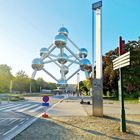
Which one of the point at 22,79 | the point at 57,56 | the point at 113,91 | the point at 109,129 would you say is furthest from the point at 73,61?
the point at 109,129

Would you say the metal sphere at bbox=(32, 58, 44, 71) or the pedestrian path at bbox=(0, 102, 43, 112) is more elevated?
the metal sphere at bbox=(32, 58, 44, 71)

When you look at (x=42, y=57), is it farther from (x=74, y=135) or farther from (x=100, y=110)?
(x=74, y=135)

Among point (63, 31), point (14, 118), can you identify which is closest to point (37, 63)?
point (63, 31)

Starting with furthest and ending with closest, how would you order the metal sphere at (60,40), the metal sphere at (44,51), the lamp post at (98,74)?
the metal sphere at (44,51) < the metal sphere at (60,40) < the lamp post at (98,74)

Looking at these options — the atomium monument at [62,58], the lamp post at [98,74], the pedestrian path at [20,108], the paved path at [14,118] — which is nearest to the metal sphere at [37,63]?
the atomium monument at [62,58]

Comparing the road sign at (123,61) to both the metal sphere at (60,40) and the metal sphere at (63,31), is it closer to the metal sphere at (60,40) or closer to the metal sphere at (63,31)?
the metal sphere at (60,40)

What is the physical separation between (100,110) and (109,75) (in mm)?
39813

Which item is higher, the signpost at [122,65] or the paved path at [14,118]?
the signpost at [122,65]

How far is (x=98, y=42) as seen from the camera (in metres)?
21.0

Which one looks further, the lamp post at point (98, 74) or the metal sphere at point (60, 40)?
the metal sphere at point (60, 40)

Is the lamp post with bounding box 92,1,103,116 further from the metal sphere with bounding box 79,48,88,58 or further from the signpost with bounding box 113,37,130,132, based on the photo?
the metal sphere with bounding box 79,48,88,58

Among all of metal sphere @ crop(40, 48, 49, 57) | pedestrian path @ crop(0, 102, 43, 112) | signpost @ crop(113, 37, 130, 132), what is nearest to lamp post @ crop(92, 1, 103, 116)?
signpost @ crop(113, 37, 130, 132)

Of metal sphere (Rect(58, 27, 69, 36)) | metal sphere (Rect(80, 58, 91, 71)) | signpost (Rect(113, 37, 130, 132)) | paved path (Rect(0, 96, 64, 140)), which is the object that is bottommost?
paved path (Rect(0, 96, 64, 140))

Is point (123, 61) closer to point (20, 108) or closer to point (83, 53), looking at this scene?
point (20, 108)
